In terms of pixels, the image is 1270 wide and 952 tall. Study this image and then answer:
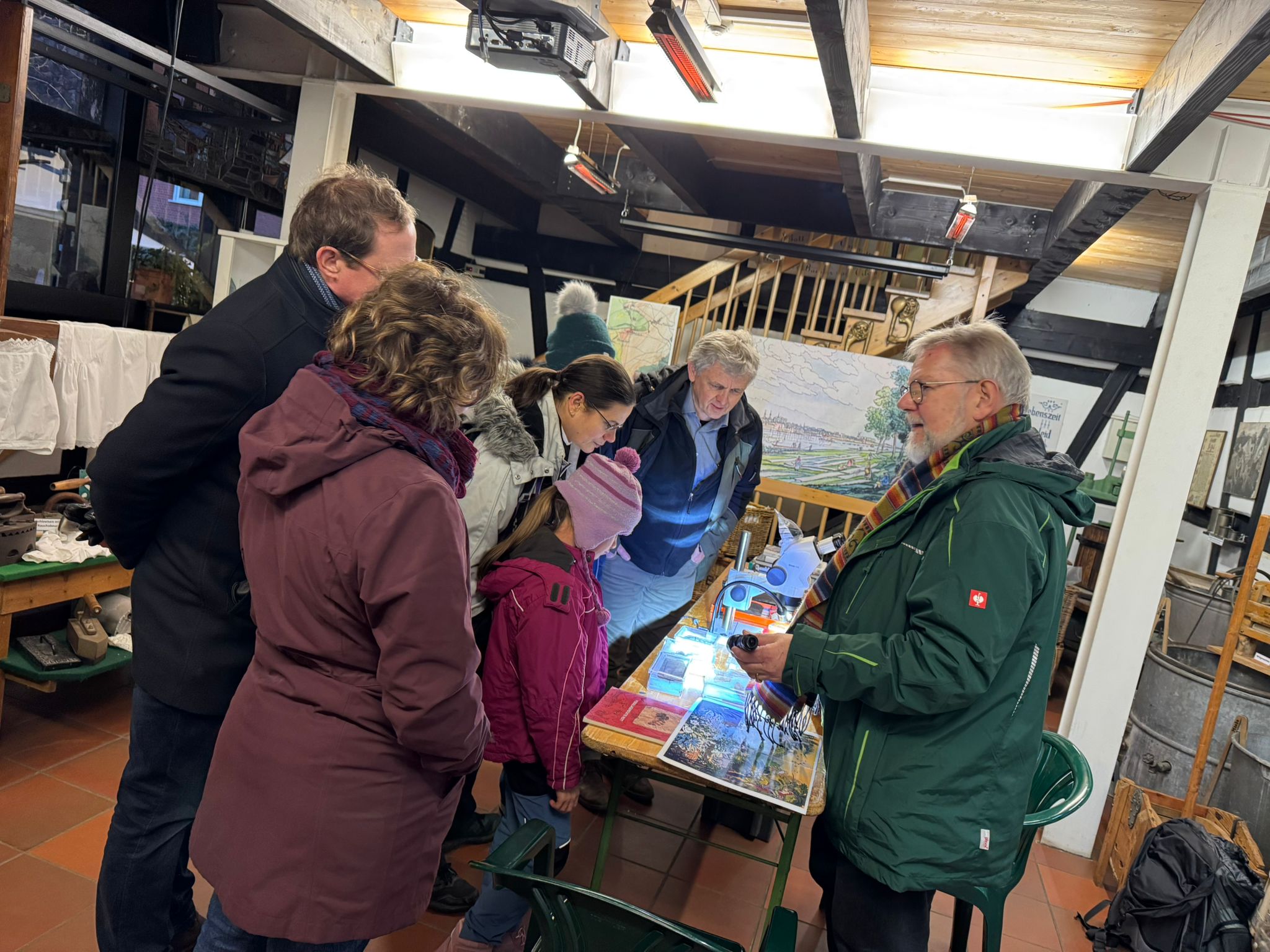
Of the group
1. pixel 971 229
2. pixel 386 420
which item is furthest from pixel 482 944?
pixel 971 229

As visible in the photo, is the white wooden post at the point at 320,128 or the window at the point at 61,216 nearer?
the window at the point at 61,216

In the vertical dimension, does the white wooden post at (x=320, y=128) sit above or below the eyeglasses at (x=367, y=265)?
above

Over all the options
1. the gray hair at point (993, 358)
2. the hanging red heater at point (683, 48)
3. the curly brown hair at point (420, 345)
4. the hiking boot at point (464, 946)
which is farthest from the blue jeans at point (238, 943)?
the hanging red heater at point (683, 48)

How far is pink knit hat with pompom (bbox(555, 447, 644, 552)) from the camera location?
7.39 feet

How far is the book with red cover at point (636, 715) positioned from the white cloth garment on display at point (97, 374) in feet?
8.97

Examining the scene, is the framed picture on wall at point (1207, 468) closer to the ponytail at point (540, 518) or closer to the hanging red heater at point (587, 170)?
the hanging red heater at point (587, 170)

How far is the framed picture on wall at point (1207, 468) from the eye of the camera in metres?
7.14

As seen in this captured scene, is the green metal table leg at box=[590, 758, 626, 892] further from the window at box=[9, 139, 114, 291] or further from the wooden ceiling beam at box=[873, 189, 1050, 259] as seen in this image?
the wooden ceiling beam at box=[873, 189, 1050, 259]

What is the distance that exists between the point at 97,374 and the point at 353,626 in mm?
3200

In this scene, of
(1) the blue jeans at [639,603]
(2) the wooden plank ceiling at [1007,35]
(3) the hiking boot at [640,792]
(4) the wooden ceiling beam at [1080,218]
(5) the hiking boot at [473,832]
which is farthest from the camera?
(4) the wooden ceiling beam at [1080,218]

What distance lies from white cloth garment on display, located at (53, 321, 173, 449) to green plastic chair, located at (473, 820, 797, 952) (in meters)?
3.14

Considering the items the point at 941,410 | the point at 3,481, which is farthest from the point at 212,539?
the point at 3,481

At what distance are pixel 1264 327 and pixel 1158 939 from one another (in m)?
5.74

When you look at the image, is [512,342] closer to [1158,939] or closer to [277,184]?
[277,184]
